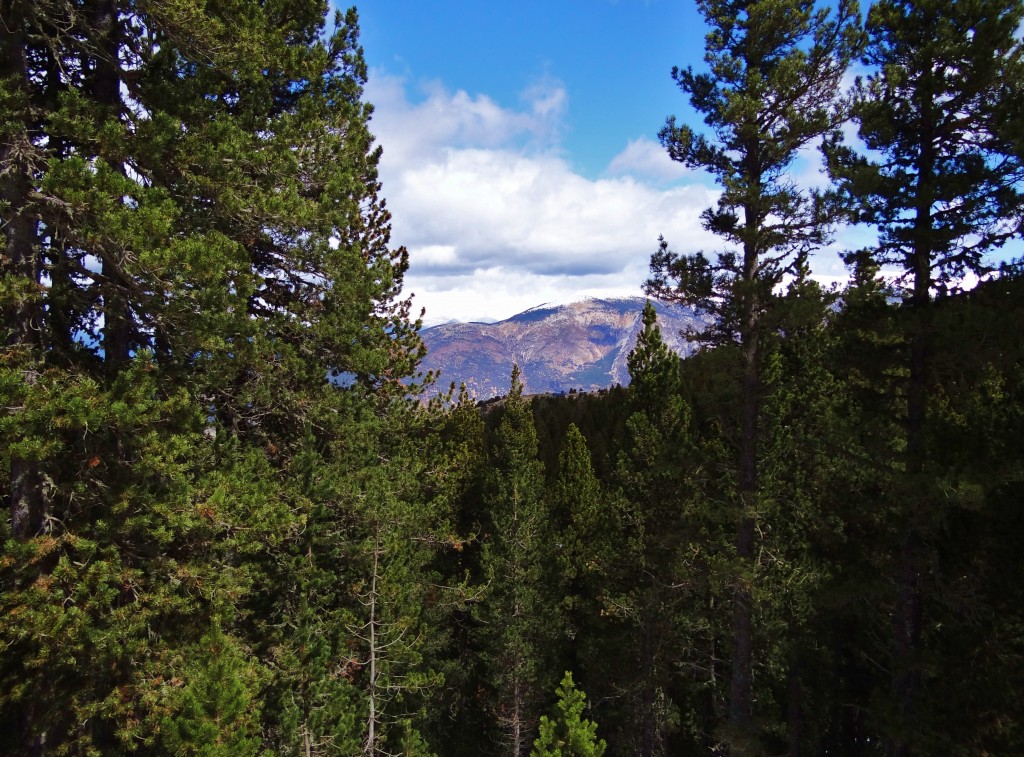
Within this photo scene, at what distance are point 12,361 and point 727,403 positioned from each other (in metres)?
10.6

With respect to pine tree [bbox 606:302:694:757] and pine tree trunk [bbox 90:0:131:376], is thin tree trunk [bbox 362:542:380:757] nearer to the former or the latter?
pine tree trunk [bbox 90:0:131:376]

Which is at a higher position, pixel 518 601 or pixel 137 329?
pixel 137 329

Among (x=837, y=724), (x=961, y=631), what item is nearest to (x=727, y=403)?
(x=961, y=631)

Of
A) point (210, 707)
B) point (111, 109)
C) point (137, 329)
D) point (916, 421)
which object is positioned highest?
point (111, 109)

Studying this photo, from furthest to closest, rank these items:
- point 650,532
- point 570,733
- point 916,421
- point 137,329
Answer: point 650,532, point 916,421, point 570,733, point 137,329

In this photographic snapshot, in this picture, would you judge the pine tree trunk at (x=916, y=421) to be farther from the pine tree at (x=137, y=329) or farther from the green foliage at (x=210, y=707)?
the green foliage at (x=210, y=707)

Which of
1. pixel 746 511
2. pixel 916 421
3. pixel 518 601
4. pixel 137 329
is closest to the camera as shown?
pixel 137 329

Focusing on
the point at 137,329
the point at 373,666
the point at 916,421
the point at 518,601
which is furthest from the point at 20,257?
the point at 518,601

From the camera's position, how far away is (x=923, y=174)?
9648mm

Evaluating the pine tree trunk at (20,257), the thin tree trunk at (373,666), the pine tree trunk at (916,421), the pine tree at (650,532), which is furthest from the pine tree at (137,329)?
the pine tree at (650,532)

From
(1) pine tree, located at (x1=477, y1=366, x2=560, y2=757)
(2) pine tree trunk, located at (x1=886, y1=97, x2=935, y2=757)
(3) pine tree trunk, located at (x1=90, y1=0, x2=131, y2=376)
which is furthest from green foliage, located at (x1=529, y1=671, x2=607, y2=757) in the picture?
(1) pine tree, located at (x1=477, y1=366, x2=560, y2=757)

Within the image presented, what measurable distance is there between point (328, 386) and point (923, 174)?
34.8ft

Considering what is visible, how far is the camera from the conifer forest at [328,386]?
645 centimetres

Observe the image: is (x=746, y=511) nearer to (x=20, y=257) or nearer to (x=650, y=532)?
(x=650, y=532)
